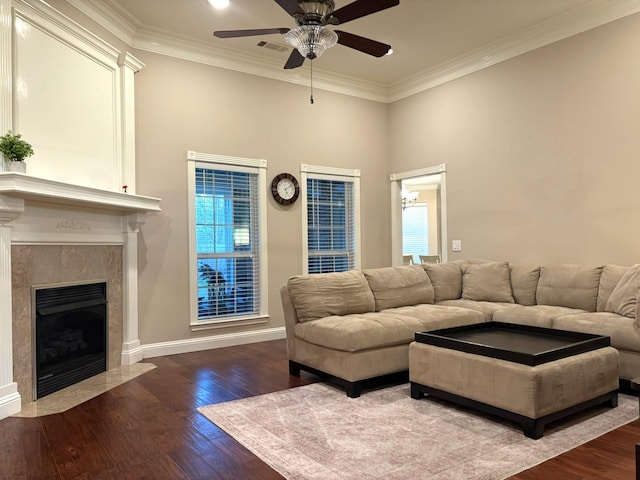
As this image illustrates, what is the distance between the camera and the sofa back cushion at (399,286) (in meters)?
4.54

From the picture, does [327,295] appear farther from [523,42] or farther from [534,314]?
[523,42]

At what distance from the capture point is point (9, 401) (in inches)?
127

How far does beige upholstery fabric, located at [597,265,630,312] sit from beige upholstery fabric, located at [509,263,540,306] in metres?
0.67

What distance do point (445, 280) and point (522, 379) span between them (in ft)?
8.36

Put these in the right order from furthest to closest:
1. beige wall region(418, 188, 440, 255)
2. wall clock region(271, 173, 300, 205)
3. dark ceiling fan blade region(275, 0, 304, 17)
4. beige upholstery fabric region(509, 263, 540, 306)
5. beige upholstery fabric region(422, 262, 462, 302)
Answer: beige wall region(418, 188, 440, 255), wall clock region(271, 173, 300, 205), beige upholstery fabric region(422, 262, 462, 302), beige upholstery fabric region(509, 263, 540, 306), dark ceiling fan blade region(275, 0, 304, 17)

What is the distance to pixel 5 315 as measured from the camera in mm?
3211

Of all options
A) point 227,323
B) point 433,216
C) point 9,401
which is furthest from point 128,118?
point 433,216

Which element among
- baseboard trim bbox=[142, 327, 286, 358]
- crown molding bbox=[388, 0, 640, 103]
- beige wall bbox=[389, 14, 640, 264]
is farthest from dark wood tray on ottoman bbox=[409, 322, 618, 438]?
crown molding bbox=[388, 0, 640, 103]

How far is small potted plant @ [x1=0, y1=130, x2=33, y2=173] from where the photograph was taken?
3148 mm

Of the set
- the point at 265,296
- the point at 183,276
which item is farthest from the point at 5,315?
the point at 265,296

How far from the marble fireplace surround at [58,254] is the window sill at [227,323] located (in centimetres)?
69

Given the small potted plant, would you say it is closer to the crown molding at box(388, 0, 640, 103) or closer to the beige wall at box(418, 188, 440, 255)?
the crown molding at box(388, 0, 640, 103)

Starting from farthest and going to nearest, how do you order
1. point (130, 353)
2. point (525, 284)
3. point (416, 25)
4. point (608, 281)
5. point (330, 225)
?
point (330, 225) → point (416, 25) → point (525, 284) → point (130, 353) → point (608, 281)

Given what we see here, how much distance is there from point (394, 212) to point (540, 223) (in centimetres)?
227
